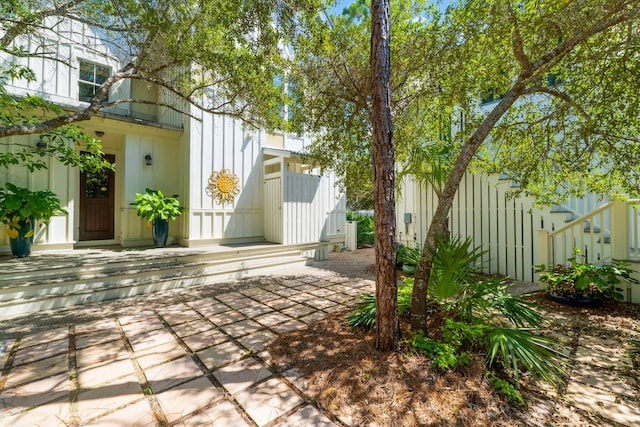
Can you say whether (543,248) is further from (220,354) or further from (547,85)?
(220,354)

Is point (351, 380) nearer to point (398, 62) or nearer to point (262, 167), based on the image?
point (398, 62)

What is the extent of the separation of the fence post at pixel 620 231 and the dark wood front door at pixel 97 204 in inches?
401

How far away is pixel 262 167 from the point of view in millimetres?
7871

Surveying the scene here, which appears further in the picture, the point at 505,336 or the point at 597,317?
the point at 597,317

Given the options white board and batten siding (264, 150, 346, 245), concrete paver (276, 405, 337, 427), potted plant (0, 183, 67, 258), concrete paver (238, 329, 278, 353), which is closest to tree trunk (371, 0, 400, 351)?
concrete paver (276, 405, 337, 427)

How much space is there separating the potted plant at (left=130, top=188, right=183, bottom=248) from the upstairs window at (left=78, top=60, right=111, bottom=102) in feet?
8.81

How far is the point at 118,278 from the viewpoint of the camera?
4.55 metres

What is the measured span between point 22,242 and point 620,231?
9.76m

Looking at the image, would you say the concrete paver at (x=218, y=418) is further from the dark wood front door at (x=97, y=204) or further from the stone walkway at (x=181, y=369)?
the dark wood front door at (x=97, y=204)

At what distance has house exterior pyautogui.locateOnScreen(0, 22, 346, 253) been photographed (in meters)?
6.13

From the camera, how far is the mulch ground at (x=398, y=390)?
1.75m

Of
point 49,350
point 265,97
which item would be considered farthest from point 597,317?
point 49,350

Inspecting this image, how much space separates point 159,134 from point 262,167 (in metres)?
2.70

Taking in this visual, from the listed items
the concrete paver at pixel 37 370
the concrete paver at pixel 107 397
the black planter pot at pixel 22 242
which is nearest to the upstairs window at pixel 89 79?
the black planter pot at pixel 22 242
